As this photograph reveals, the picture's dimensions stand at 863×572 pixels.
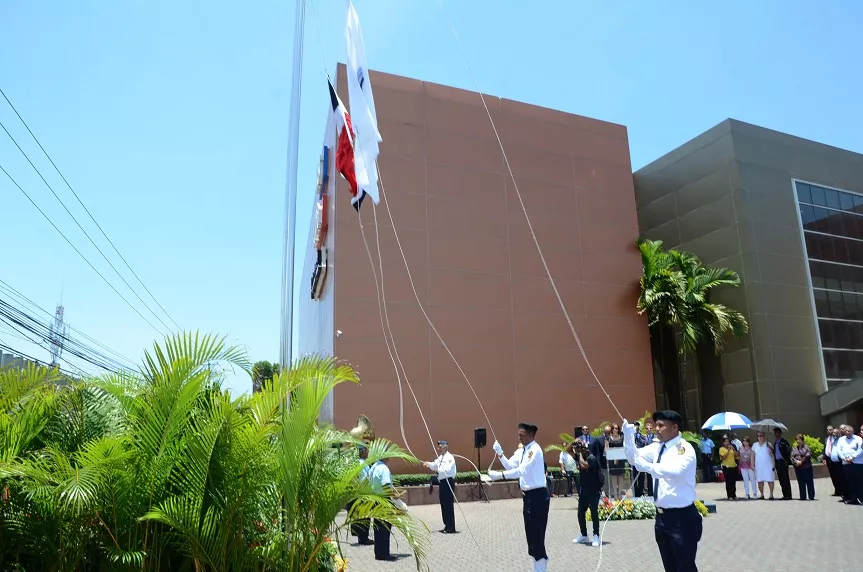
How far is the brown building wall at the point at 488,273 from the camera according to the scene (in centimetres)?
2103

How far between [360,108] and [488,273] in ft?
45.2

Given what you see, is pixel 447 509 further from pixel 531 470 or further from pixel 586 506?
pixel 531 470

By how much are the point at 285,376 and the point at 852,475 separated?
14657 mm

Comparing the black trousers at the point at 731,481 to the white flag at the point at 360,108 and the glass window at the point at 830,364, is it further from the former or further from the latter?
the white flag at the point at 360,108

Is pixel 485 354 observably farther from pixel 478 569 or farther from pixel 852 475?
pixel 478 569

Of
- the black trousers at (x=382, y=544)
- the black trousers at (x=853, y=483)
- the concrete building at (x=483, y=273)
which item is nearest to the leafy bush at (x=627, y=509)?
the black trousers at (x=853, y=483)

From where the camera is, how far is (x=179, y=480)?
17.1 feet

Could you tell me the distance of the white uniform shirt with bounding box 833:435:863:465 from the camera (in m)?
14.7

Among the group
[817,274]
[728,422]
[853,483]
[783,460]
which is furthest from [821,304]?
[853,483]

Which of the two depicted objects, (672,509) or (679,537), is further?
(672,509)

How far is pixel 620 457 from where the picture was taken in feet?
49.1

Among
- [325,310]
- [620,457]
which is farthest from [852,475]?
[325,310]

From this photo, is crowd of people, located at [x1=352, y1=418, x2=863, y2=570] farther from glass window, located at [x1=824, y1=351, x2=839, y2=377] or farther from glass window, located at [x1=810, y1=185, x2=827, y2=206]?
glass window, located at [x1=810, y1=185, x2=827, y2=206]

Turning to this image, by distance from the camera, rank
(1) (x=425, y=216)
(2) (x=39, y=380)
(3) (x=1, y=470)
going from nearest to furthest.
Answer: (3) (x=1, y=470) → (2) (x=39, y=380) → (1) (x=425, y=216)
